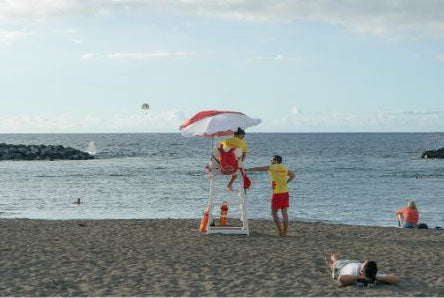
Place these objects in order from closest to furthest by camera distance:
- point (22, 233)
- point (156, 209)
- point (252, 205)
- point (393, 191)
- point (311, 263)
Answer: point (311, 263), point (22, 233), point (156, 209), point (252, 205), point (393, 191)

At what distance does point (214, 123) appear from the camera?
12555 mm

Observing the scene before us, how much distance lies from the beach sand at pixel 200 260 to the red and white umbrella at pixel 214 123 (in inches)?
91.1

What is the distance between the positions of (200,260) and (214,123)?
3.44 metres

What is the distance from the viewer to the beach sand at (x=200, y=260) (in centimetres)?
817

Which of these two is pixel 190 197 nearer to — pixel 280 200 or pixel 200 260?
pixel 280 200

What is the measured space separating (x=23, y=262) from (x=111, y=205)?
16247 mm

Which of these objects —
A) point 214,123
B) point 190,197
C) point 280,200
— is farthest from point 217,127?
point 190,197

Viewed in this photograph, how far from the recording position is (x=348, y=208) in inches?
1022

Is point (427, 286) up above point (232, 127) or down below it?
below

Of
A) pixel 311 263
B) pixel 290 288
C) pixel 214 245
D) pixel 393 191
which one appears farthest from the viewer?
pixel 393 191

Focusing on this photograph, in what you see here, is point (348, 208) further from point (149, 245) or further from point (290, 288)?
point (290, 288)

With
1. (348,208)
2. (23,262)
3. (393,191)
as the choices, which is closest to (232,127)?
(23,262)

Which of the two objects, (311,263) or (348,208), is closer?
(311,263)

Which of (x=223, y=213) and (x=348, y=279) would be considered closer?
(x=348, y=279)
